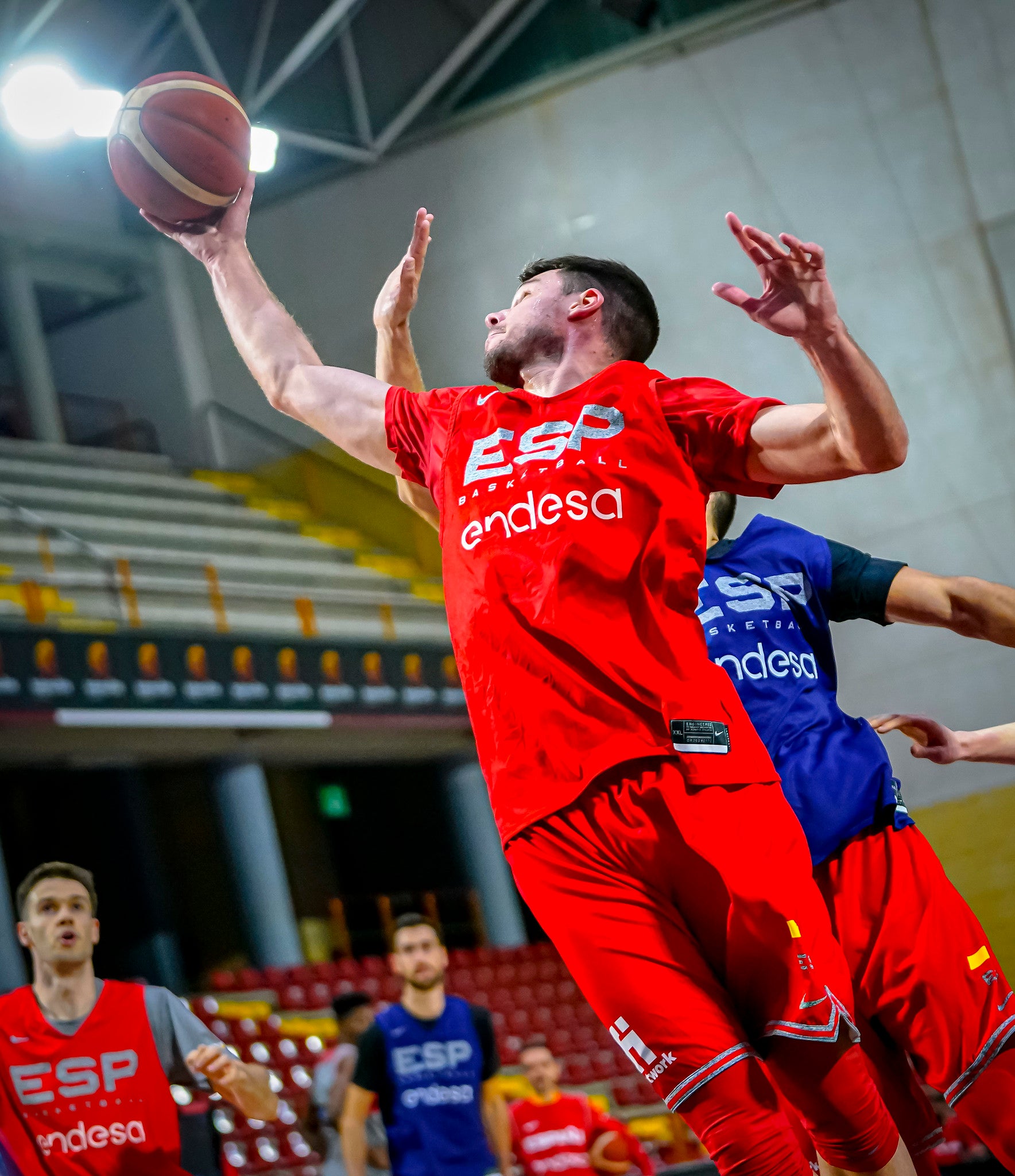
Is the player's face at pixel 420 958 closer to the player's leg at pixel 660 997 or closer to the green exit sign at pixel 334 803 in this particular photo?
the player's leg at pixel 660 997

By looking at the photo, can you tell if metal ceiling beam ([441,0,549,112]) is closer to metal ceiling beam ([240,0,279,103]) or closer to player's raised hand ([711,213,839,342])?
metal ceiling beam ([240,0,279,103])

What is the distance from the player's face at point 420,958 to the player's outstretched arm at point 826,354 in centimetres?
382

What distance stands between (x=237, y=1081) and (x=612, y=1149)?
375 centimetres

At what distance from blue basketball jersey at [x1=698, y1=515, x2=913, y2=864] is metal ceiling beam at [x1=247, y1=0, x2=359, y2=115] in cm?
1014

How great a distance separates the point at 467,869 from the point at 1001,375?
7498mm

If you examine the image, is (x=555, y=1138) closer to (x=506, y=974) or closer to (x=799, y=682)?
(x=799, y=682)

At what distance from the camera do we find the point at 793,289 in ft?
5.91

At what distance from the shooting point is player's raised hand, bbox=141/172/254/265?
103 inches

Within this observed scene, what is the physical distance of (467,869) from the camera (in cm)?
1380

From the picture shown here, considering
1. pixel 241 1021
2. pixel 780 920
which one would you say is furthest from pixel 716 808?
pixel 241 1021

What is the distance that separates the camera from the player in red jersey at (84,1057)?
4.03 m

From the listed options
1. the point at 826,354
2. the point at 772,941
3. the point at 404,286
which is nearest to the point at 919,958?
the point at 772,941

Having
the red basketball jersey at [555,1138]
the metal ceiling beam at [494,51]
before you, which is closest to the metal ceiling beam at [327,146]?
the metal ceiling beam at [494,51]

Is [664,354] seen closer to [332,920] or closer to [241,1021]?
[241,1021]
